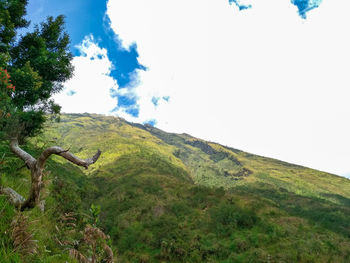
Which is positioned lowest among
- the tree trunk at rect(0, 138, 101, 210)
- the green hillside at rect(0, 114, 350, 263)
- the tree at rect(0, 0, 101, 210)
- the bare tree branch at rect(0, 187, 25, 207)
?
the green hillside at rect(0, 114, 350, 263)

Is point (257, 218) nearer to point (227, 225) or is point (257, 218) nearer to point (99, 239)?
point (227, 225)

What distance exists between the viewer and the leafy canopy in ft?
Result: 35.9

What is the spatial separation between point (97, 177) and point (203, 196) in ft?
165

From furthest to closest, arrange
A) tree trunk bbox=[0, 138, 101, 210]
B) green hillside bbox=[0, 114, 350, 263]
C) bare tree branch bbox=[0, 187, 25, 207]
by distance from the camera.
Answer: green hillside bbox=[0, 114, 350, 263], bare tree branch bbox=[0, 187, 25, 207], tree trunk bbox=[0, 138, 101, 210]

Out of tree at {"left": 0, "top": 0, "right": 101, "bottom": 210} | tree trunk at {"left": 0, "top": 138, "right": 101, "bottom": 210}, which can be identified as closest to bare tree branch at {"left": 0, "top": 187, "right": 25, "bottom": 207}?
tree trunk at {"left": 0, "top": 138, "right": 101, "bottom": 210}

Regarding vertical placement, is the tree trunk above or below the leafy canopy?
below

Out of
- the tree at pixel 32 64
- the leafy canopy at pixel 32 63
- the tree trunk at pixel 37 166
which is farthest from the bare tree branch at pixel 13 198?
the leafy canopy at pixel 32 63

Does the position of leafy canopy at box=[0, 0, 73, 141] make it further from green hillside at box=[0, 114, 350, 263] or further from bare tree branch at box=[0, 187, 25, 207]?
bare tree branch at box=[0, 187, 25, 207]

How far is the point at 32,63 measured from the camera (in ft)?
43.0

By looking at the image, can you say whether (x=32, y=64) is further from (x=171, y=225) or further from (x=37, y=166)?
(x=171, y=225)

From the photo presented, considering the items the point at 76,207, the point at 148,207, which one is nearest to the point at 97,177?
the point at 148,207

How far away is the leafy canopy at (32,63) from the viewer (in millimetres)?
10953

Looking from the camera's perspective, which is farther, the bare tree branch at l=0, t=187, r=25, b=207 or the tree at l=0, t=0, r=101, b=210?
the tree at l=0, t=0, r=101, b=210

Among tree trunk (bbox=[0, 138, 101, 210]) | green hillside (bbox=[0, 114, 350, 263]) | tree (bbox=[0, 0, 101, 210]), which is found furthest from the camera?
tree (bbox=[0, 0, 101, 210])
